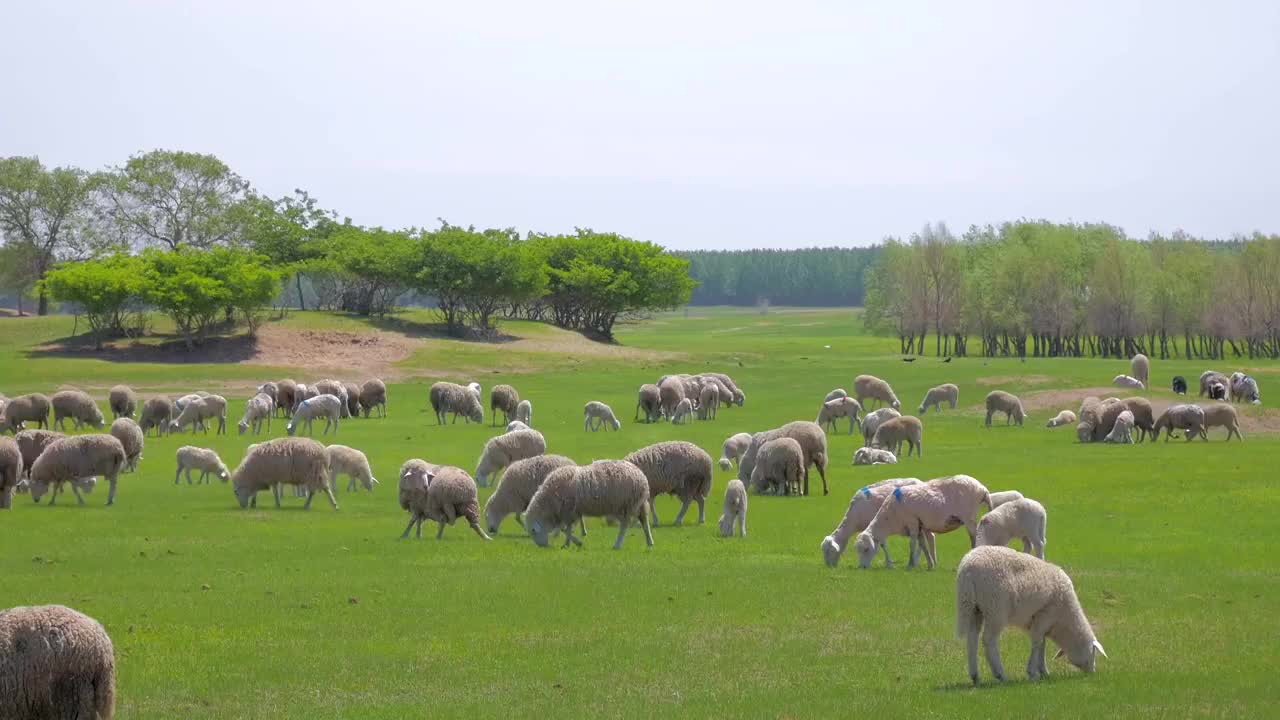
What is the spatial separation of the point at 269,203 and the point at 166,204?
7.95 m

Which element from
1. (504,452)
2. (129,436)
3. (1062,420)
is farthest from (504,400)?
(504,452)

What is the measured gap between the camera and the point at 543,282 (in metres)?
98.5

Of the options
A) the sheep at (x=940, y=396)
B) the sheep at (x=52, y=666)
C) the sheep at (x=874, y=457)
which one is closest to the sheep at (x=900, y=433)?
the sheep at (x=874, y=457)

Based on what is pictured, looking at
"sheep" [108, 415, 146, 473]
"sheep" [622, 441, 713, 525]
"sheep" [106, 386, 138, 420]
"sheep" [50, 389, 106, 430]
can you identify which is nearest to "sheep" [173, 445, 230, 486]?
"sheep" [108, 415, 146, 473]

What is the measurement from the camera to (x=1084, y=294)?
11012cm

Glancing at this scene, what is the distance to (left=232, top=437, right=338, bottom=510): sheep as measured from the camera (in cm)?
2620

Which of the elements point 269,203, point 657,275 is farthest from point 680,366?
point 269,203

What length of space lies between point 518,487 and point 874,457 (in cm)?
1406

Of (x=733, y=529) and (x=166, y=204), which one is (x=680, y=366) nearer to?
(x=166, y=204)

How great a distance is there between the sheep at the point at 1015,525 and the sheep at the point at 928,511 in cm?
65

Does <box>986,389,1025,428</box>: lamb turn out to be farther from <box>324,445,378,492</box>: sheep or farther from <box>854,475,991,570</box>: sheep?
<box>854,475,991,570</box>: sheep

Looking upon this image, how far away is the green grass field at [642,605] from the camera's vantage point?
11836 millimetres

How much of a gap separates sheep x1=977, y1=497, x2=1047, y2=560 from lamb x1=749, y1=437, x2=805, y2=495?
957 centimetres

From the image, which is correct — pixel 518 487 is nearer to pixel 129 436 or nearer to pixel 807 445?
pixel 807 445
